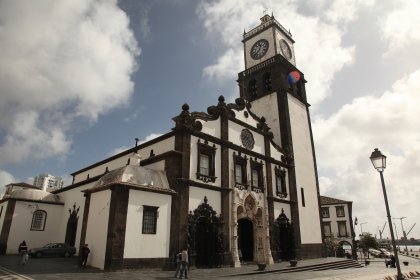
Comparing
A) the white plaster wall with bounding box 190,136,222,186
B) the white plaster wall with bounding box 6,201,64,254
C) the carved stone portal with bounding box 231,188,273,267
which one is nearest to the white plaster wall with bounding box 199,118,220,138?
the white plaster wall with bounding box 190,136,222,186

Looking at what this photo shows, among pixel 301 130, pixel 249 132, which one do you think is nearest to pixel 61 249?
pixel 249 132

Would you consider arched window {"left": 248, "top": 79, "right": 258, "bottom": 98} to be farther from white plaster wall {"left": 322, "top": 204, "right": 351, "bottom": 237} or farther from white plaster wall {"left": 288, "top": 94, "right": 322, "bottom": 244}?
white plaster wall {"left": 322, "top": 204, "right": 351, "bottom": 237}

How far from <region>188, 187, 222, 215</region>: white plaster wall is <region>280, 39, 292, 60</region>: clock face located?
70.1ft

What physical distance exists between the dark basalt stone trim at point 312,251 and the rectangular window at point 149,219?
51.7ft

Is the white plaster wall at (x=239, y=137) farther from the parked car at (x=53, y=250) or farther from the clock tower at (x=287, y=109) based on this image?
the parked car at (x=53, y=250)

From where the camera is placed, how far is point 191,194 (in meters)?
20.7

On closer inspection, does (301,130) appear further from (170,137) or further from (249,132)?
(170,137)

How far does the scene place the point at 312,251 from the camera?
2986 cm

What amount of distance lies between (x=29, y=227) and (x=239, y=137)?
67.6 ft

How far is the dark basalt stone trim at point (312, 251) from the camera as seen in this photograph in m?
28.5

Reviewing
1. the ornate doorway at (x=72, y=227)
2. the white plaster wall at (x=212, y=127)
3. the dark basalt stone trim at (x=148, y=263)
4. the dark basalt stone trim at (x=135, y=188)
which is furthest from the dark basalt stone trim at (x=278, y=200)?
the ornate doorway at (x=72, y=227)

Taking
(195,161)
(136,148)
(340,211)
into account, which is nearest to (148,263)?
(195,161)

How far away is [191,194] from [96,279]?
8.60 m

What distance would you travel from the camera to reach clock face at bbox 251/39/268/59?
36.4 m
